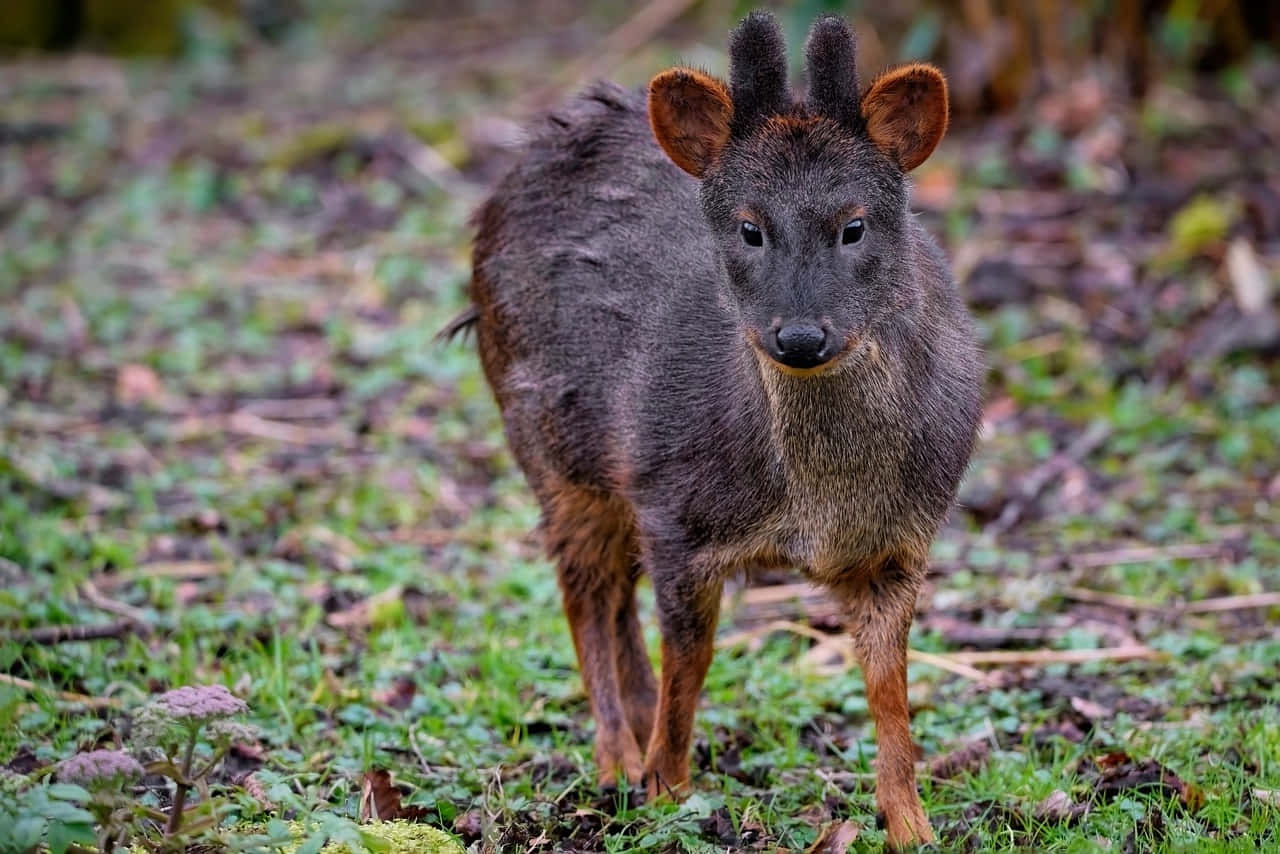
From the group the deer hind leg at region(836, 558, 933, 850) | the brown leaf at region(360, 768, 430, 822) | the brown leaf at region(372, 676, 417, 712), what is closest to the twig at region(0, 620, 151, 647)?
the brown leaf at region(372, 676, 417, 712)

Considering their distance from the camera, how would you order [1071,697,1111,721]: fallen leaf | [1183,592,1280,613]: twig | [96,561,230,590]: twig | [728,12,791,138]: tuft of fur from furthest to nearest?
[96,561,230,590]: twig, [1183,592,1280,613]: twig, [1071,697,1111,721]: fallen leaf, [728,12,791,138]: tuft of fur

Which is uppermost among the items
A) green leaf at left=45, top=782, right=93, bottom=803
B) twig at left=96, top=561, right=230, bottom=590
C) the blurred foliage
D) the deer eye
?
the deer eye

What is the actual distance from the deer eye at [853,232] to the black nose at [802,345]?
12.5 inches

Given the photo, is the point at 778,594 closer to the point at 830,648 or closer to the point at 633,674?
the point at 830,648

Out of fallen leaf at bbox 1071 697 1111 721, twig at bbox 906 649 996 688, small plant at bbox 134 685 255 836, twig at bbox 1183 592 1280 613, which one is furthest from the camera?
twig at bbox 1183 592 1280 613

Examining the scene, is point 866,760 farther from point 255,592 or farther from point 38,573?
point 38,573

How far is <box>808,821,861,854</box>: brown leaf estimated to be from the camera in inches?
177

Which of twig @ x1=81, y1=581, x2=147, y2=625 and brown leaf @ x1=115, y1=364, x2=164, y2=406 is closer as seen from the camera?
twig @ x1=81, y1=581, x2=147, y2=625

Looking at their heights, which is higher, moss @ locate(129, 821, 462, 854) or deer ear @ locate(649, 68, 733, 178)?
deer ear @ locate(649, 68, 733, 178)

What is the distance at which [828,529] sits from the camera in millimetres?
4664

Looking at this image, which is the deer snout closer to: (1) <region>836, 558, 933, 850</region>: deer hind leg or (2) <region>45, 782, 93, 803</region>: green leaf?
(1) <region>836, 558, 933, 850</region>: deer hind leg

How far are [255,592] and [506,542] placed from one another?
1165 millimetres

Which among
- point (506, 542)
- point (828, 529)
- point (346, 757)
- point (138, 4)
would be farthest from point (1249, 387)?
point (138, 4)

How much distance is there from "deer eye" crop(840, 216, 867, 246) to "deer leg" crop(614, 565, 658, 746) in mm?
1728
